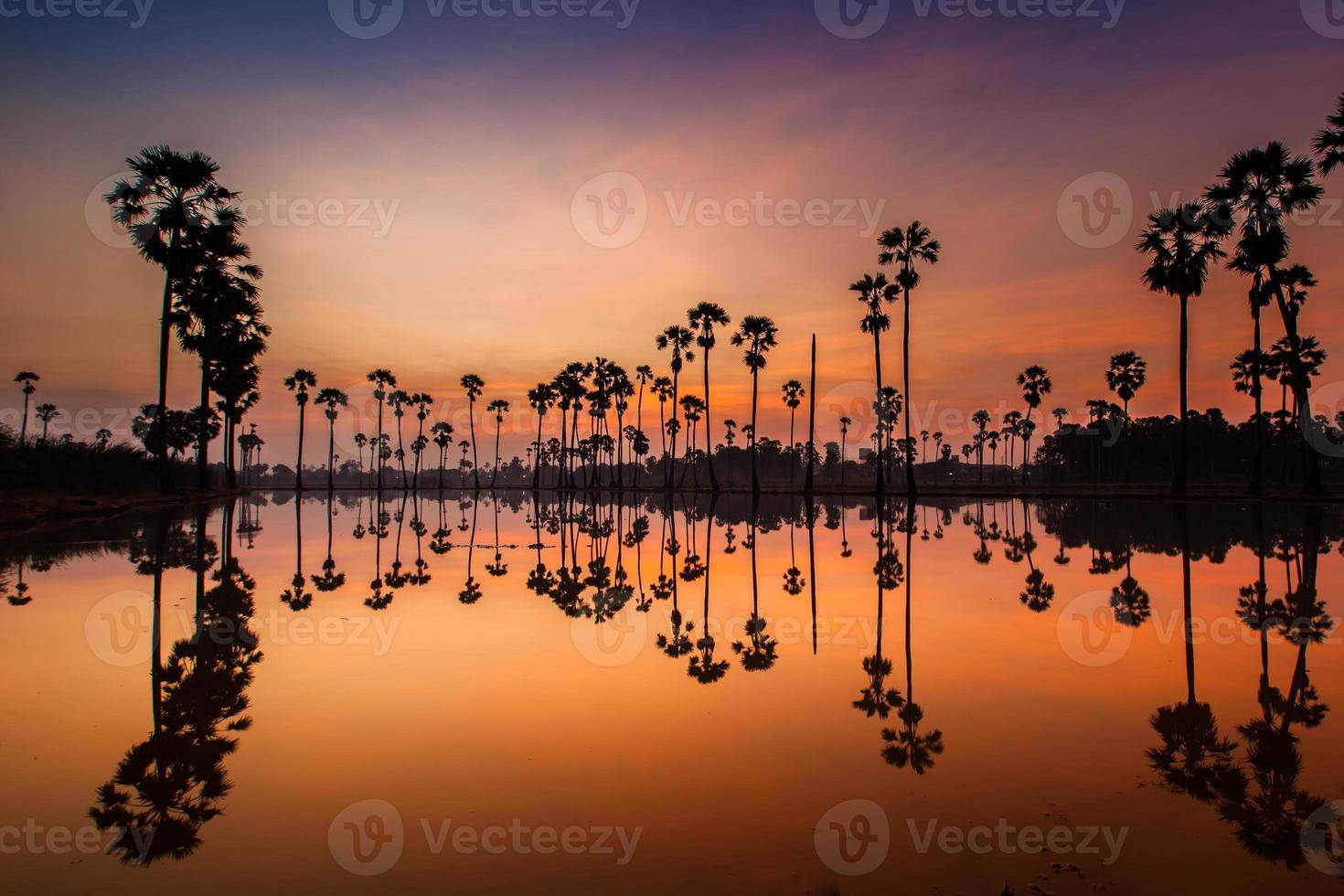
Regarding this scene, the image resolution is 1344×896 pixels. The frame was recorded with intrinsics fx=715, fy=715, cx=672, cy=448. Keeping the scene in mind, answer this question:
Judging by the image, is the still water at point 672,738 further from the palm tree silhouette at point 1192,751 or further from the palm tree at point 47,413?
the palm tree at point 47,413

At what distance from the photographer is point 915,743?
5.90 m

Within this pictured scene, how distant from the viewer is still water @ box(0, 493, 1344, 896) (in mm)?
4125

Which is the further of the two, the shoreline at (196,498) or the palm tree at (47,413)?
the palm tree at (47,413)

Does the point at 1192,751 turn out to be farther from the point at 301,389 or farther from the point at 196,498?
Answer: the point at 301,389

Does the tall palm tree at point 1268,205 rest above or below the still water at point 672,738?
above

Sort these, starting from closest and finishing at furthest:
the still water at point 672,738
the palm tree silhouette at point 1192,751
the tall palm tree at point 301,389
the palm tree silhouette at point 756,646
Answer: the still water at point 672,738
the palm tree silhouette at point 1192,751
the palm tree silhouette at point 756,646
the tall palm tree at point 301,389

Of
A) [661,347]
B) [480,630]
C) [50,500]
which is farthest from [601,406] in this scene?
[480,630]

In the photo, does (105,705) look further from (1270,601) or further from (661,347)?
(661,347)

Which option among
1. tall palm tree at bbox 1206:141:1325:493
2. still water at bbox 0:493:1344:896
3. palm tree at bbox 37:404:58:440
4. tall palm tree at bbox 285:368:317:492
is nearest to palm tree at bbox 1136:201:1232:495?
tall palm tree at bbox 1206:141:1325:493

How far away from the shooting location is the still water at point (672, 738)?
412cm

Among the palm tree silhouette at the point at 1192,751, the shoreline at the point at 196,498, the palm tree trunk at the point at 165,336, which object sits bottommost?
the palm tree silhouette at the point at 1192,751

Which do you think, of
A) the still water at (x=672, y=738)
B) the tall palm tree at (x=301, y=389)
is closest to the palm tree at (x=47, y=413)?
the tall palm tree at (x=301, y=389)

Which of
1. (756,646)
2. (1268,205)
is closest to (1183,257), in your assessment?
(1268,205)

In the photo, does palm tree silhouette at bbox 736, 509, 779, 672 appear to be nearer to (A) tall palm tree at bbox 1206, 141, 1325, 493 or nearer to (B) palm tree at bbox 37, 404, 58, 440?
(A) tall palm tree at bbox 1206, 141, 1325, 493
